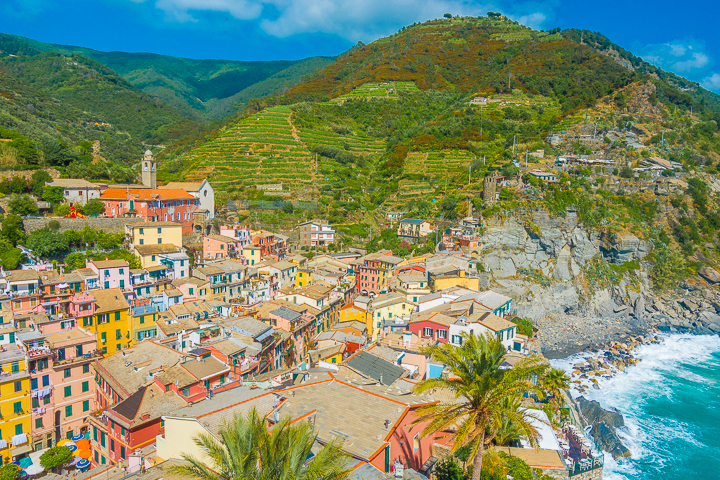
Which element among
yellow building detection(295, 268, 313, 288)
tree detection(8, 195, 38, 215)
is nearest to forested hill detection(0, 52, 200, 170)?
tree detection(8, 195, 38, 215)

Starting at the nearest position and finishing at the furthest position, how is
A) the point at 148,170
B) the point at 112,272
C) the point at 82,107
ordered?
the point at 112,272, the point at 148,170, the point at 82,107

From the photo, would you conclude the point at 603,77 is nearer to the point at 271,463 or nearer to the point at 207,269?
the point at 207,269

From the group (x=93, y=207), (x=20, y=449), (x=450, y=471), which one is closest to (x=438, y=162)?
(x=93, y=207)

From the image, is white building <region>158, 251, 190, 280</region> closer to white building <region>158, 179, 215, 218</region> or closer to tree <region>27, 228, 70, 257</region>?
tree <region>27, 228, 70, 257</region>

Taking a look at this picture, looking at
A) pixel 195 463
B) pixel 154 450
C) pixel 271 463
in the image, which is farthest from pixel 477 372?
pixel 154 450

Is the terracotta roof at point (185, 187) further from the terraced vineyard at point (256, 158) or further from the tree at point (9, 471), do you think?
the tree at point (9, 471)

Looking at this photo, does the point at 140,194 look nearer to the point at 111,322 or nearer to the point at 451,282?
the point at 111,322
